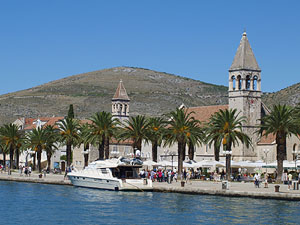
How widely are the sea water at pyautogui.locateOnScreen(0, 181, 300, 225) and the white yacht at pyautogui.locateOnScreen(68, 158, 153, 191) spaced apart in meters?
1.43

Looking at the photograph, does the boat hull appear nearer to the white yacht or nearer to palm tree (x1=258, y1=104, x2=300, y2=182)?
the white yacht

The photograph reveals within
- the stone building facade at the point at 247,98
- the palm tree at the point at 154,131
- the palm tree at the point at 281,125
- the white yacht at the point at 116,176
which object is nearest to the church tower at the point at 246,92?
the stone building facade at the point at 247,98

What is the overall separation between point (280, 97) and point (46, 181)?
349ft

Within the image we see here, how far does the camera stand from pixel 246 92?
321 feet

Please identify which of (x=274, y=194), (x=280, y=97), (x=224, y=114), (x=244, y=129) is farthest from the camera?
(x=280, y=97)

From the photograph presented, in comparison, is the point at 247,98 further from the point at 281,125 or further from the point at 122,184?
the point at 122,184

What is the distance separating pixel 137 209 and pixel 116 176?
54.4ft

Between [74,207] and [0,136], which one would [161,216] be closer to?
[74,207]

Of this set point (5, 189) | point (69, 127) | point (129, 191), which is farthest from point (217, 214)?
point (69, 127)

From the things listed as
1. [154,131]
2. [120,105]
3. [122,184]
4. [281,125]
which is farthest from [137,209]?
[120,105]

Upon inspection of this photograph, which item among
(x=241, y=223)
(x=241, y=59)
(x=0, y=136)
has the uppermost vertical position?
(x=241, y=59)

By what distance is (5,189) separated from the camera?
68.1 m

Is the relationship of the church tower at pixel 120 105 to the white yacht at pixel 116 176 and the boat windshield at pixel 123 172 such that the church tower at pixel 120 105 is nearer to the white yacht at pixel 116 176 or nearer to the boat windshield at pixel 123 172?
the white yacht at pixel 116 176

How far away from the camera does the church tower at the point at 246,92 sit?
318 feet
